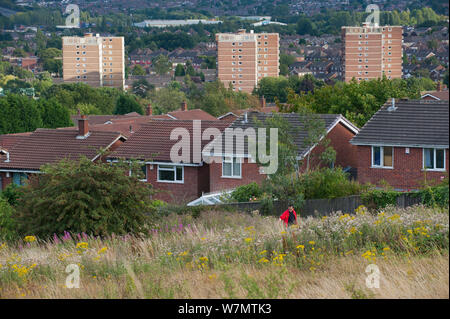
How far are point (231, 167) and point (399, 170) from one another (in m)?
7.37

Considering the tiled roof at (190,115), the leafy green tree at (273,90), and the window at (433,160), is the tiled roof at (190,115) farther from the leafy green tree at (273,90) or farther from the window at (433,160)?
the leafy green tree at (273,90)

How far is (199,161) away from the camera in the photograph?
3431 centimetres

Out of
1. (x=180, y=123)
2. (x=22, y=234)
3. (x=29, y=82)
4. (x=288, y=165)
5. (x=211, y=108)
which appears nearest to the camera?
(x=22, y=234)

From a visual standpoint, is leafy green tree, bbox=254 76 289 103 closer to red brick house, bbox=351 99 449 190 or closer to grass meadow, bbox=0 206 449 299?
red brick house, bbox=351 99 449 190

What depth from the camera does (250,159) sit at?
106 ft

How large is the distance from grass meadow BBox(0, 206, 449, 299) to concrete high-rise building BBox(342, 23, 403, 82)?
17771cm

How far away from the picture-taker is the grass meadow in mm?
7637

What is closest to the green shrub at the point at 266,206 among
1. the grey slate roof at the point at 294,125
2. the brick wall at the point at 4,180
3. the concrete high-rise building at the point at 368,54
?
the grey slate roof at the point at 294,125

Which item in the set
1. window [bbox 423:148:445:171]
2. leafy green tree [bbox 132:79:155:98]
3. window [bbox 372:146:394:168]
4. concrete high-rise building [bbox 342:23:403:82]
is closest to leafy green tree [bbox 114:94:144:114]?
leafy green tree [bbox 132:79:155:98]

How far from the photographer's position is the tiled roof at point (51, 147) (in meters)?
37.6

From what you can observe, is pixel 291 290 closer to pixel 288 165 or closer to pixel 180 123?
pixel 288 165
